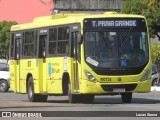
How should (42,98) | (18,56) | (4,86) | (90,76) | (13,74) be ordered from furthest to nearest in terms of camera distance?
(4,86), (13,74), (18,56), (42,98), (90,76)

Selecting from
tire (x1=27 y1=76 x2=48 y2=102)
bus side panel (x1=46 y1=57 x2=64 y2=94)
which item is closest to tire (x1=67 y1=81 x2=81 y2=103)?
bus side panel (x1=46 y1=57 x2=64 y2=94)

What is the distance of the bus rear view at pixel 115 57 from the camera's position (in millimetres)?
25344

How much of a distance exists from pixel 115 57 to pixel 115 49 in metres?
0.27

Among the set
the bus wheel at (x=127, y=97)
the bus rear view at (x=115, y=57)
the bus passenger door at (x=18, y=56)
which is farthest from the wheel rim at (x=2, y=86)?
the bus rear view at (x=115, y=57)

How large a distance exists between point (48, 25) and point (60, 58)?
5.90 feet

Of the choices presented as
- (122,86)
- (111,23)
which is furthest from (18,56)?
(122,86)

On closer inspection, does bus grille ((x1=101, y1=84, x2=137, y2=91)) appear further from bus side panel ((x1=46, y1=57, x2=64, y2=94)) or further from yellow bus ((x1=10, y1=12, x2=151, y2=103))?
bus side panel ((x1=46, y1=57, x2=64, y2=94))

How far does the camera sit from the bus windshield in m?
25.5

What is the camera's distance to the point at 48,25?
2828 centimetres

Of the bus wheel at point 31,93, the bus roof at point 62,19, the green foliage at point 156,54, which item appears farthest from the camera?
the green foliage at point 156,54

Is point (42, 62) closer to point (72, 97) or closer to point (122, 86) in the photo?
point (72, 97)

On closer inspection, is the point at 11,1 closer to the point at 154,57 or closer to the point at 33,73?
the point at 154,57

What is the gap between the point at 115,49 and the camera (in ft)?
84.0

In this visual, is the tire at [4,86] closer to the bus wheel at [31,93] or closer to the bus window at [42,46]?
the bus wheel at [31,93]
